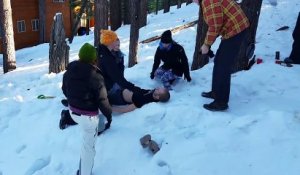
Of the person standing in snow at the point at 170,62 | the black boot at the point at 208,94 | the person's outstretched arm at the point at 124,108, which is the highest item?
the person standing in snow at the point at 170,62

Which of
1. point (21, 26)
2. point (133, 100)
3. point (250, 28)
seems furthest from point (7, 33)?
point (21, 26)

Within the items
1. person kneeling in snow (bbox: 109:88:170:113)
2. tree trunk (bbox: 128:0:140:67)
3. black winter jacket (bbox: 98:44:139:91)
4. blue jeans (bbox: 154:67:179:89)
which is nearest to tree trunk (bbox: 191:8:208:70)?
blue jeans (bbox: 154:67:179:89)

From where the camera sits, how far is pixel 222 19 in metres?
5.20

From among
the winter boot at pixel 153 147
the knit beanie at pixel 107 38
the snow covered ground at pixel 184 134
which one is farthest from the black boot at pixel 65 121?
the winter boot at pixel 153 147

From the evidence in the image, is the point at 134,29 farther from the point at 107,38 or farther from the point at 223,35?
the point at 223,35

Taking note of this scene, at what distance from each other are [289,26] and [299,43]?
389 cm

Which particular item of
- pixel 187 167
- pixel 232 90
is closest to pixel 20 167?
pixel 187 167

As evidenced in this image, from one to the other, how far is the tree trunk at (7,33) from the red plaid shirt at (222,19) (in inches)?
389

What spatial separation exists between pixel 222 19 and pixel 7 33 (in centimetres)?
1017

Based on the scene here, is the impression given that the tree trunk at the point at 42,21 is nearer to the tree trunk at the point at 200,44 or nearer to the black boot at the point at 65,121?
the tree trunk at the point at 200,44

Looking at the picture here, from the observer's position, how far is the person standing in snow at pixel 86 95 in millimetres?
4410

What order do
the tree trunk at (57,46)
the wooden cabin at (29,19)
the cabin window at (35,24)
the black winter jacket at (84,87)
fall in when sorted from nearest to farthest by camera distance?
1. the black winter jacket at (84,87)
2. the tree trunk at (57,46)
3. the wooden cabin at (29,19)
4. the cabin window at (35,24)

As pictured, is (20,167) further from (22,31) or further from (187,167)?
(22,31)

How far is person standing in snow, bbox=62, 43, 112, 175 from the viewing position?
174 inches
